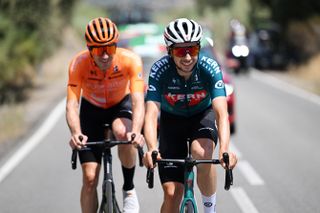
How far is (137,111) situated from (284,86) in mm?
17137

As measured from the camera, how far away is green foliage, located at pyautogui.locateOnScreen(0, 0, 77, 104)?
1812 centimetres

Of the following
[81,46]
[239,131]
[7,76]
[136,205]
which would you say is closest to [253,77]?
[7,76]

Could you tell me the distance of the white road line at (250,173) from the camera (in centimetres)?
901

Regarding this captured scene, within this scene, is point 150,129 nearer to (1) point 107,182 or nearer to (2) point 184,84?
(2) point 184,84

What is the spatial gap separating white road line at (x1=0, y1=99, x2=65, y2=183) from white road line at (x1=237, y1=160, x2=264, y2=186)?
3.32 m

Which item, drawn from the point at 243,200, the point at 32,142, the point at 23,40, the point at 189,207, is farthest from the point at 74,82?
the point at 23,40

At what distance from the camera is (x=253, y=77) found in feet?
85.9

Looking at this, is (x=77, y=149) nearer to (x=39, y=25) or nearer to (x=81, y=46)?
(x=39, y=25)

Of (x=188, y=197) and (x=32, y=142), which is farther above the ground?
(x=188, y=197)

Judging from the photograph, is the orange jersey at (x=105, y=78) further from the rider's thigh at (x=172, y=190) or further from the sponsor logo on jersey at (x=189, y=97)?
the rider's thigh at (x=172, y=190)

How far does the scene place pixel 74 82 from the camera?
616 cm

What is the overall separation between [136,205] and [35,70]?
16.1 metres

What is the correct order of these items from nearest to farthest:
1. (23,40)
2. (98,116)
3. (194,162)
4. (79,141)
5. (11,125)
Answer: (194,162), (79,141), (98,116), (11,125), (23,40)

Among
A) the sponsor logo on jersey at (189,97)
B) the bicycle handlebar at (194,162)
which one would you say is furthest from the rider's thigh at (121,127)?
the bicycle handlebar at (194,162)
